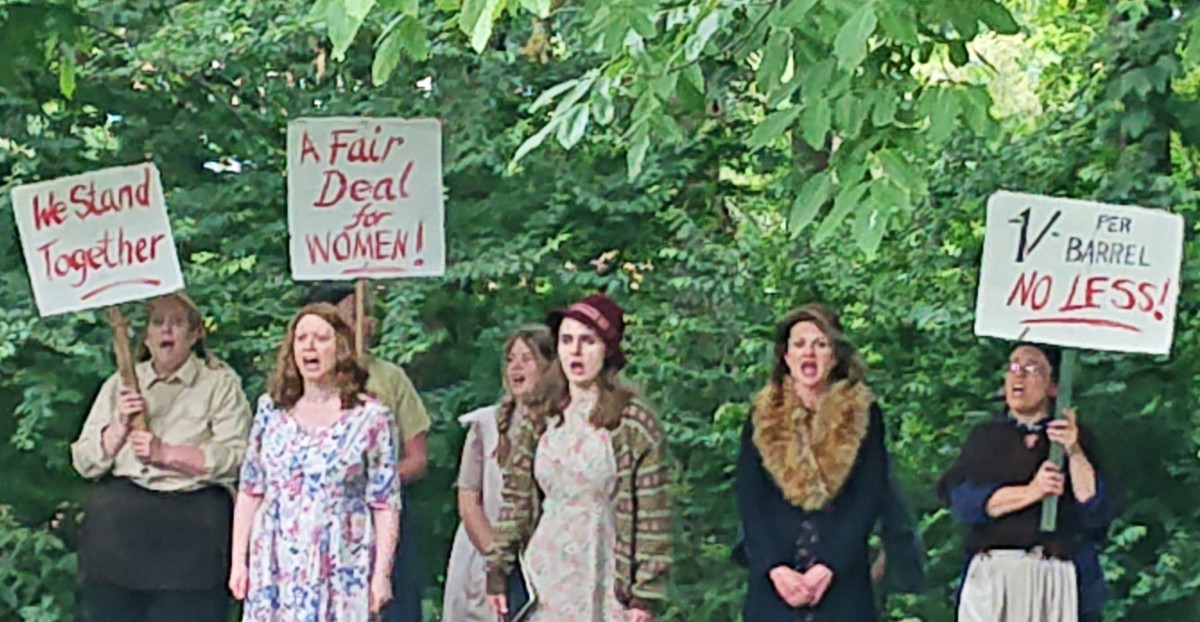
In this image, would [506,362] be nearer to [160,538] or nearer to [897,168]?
[160,538]

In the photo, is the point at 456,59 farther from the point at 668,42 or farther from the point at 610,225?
the point at 668,42

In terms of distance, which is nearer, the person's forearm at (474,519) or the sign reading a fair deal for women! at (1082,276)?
the sign reading a fair deal for women! at (1082,276)

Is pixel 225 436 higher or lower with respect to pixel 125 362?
lower

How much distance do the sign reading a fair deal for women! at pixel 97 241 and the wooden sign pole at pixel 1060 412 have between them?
2311mm

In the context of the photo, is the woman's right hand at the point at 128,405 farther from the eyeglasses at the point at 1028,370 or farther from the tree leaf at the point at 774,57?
the eyeglasses at the point at 1028,370

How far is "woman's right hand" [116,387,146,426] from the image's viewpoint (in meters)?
5.21

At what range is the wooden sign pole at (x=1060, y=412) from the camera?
485 centimetres

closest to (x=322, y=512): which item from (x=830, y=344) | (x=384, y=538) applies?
(x=384, y=538)

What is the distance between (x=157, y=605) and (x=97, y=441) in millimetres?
477

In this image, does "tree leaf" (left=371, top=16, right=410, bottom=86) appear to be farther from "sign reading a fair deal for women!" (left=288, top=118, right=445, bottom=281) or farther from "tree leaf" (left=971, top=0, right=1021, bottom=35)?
"sign reading a fair deal for women!" (left=288, top=118, right=445, bottom=281)

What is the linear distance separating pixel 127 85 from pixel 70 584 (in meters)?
1.73

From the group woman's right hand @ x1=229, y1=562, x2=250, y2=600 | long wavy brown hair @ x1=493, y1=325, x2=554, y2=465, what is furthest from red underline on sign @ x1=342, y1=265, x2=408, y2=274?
woman's right hand @ x1=229, y1=562, x2=250, y2=600

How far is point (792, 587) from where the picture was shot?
16.4 feet

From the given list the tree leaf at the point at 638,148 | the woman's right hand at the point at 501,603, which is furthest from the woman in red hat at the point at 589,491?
the tree leaf at the point at 638,148
